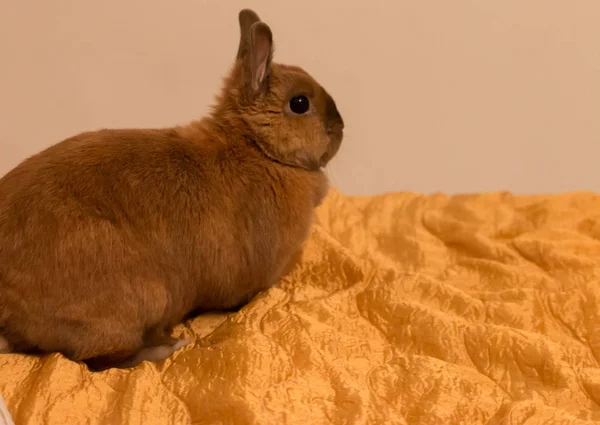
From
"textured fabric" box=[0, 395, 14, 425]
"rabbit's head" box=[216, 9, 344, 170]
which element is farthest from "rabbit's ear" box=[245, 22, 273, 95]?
"textured fabric" box=[0, 395, 14, 425]

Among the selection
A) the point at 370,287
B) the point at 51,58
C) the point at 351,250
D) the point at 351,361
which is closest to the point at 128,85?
the point at 51,58

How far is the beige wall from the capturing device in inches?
75.2

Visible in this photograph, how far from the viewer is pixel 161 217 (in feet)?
3.91

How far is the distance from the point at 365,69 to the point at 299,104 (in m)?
0.76

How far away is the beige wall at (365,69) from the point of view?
191cm

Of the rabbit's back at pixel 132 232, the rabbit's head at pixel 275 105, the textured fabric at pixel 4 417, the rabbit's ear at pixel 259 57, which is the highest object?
the rabbit's ear at pixel 259 57

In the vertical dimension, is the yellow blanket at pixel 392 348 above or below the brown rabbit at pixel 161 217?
below

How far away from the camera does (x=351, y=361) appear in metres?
1.22

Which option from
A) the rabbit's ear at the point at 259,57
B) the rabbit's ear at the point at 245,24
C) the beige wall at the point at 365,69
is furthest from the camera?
the beige wall at the point at 365,69

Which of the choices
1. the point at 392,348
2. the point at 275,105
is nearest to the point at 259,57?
the point at 275,105

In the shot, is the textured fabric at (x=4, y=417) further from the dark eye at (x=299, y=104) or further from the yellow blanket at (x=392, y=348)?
the dark eye at (x=299, y=104)

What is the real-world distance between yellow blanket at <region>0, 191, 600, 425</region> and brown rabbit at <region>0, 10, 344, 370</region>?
0.09m

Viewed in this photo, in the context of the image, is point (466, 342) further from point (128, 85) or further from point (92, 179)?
point (128, 85)

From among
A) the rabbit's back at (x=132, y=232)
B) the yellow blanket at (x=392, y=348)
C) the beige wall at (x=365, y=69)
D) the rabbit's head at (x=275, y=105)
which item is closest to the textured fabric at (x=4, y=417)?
the yellow blanket at (x=392, y=348)
